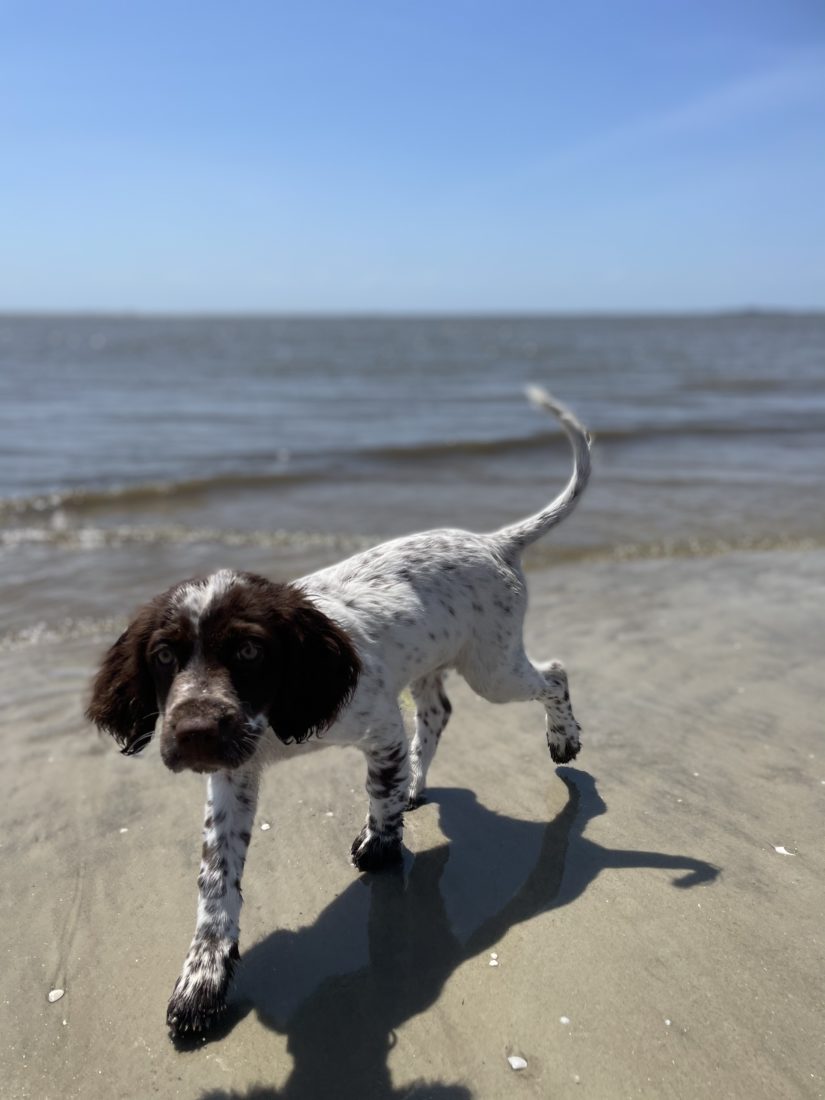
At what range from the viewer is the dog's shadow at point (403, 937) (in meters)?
2.62

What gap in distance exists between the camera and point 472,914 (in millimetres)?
3289

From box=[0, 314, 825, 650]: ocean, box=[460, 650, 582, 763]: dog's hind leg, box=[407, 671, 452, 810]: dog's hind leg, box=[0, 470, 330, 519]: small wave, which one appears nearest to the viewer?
box=[460, 650, 582, 763]: dog's hind leg

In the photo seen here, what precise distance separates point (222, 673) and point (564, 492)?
232cm

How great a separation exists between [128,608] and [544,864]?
4.55 meters

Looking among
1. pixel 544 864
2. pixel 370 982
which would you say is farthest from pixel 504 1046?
pixel 544 864

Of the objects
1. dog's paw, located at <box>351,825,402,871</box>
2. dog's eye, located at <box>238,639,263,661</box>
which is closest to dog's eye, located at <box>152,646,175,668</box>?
dog's eye, located at <box>238,639,263,661</box>

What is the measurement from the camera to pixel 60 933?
3217 mm

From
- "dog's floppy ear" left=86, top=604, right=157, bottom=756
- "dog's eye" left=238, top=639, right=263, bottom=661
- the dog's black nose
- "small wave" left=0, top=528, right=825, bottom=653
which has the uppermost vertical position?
"dog's eye" left=238, top=639, right=263, bottom=661

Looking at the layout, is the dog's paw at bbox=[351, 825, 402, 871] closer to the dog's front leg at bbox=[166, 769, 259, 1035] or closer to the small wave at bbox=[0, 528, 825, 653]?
the dog's front leg at bbox=[166, 769, 259, 1035]

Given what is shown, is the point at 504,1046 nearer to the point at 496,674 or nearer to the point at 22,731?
the point at 496,674

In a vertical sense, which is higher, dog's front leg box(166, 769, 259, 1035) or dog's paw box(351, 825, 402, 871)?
dog's front leg box(166, 769, 259, 1035)

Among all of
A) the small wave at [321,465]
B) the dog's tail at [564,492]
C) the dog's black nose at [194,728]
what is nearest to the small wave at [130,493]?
the small wave at [321,465]

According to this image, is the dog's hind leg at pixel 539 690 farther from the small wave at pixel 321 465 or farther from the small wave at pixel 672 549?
the small wave at pixel 321 465

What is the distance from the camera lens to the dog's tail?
4.32 metres
